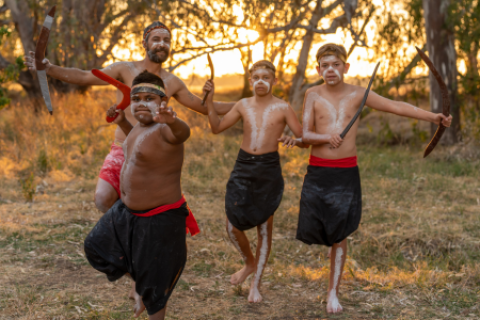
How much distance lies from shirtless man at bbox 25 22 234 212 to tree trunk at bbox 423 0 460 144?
21.1ft

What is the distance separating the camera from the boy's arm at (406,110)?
122 inches

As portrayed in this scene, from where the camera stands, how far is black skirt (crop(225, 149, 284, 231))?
3.44 m

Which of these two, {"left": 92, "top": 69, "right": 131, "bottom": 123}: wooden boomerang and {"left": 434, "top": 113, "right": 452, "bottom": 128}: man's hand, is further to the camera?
{"left": 434, "top": 113, "right": 452, "bottom": 128}: man's hand

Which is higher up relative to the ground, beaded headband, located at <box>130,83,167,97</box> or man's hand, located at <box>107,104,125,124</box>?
beaded headband, located at <box>130,83,167,97</box>

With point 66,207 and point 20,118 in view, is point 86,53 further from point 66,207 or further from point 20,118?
point 66,207

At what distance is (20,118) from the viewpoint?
32.7 ft

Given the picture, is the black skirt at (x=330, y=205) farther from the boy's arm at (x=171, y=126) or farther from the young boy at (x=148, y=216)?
the boy's arm at (x=171, y=126)

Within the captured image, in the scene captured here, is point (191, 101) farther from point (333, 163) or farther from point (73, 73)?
point (333, 163)

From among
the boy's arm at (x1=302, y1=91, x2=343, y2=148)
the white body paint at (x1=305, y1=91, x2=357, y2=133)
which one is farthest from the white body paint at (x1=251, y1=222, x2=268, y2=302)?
the white body paint at (x1=305, y1=91, x2=357, y2=133)

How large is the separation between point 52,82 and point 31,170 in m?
4.89

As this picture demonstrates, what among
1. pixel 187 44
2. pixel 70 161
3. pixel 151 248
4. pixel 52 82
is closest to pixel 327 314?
pixel 151 248

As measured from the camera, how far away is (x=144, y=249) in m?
2.55

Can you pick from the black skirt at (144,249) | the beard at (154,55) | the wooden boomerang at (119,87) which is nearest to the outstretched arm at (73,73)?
the beard at (154,55)

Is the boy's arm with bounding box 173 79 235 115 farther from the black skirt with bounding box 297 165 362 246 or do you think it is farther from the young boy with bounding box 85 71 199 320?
the young boy with bounding box 85 71 199 320
